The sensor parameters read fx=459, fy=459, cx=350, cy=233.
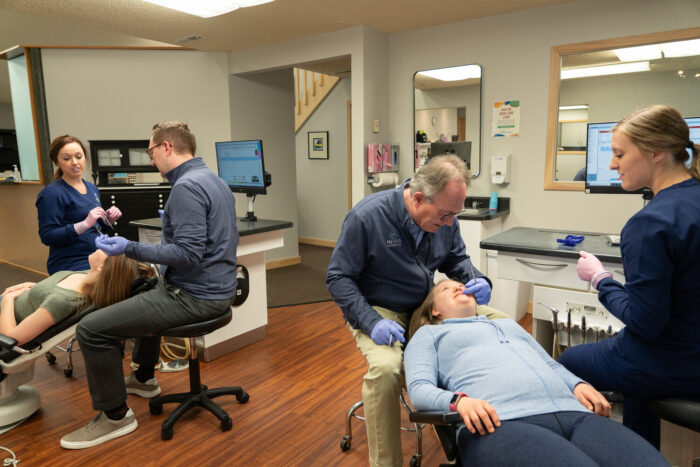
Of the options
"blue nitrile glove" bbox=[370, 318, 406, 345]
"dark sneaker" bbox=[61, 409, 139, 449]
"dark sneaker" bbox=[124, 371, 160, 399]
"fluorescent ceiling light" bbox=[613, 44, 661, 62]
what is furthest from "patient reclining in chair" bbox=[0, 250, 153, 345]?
"fluorescent ceiling light" bbox=[613, 44, 661, 62]

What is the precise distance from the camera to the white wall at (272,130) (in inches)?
201

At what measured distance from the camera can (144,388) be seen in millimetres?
2521

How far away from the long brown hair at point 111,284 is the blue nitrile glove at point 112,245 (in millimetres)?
191

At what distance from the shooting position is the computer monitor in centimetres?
237

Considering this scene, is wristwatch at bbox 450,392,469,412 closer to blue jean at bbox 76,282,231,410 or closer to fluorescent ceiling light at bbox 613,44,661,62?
blue jean at bbox 76,282,231,410

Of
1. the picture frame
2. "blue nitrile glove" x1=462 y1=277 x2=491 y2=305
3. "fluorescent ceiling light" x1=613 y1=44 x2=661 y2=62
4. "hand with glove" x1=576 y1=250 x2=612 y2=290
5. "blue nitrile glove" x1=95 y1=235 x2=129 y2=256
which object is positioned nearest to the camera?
"hand with glove" x1=576 y1=250 x2=612 y2=290

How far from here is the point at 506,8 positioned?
3.56 meters

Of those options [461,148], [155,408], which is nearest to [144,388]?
[155,408]

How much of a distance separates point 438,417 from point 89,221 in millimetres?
2198

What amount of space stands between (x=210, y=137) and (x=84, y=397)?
3.24 metres

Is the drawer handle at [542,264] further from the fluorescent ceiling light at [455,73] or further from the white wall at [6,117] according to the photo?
the white wall at [6,117]

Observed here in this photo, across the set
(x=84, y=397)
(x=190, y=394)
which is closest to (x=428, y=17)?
(x=190, y=394)

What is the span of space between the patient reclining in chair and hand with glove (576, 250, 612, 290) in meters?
1.93

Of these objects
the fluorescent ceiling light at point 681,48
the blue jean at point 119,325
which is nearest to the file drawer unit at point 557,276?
the blue jean at point 119,325
